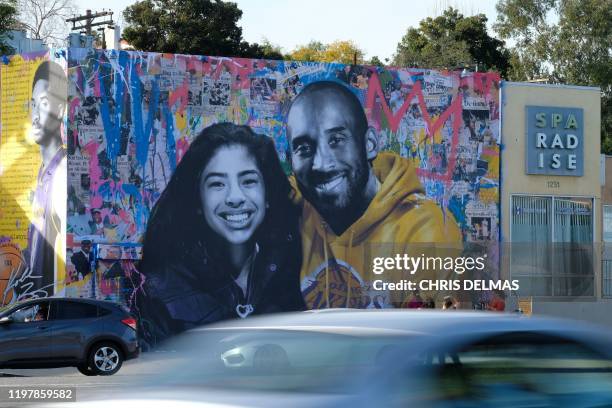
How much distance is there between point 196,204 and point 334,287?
14.1 feet

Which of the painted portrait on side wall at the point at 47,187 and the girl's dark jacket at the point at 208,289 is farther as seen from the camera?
the girl's dark jacket at the point at 208,289

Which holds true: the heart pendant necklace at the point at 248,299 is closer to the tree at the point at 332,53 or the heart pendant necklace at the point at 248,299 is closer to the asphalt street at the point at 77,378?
the asphalt street at the point at 77,378

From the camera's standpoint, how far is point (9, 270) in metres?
27.7

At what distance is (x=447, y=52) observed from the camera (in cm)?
6550

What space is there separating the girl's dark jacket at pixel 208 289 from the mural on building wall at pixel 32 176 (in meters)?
2.37

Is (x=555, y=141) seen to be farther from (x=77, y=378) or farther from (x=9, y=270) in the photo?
(x=77, y=378)

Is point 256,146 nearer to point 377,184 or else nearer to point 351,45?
point 377,184

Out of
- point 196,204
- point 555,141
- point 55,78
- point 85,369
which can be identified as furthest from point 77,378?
point 555,141

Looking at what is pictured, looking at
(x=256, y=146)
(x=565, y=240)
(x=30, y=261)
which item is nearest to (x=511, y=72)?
(x=565, y=240)

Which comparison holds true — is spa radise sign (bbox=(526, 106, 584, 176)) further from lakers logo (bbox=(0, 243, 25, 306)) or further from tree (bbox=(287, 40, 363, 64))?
tree (bbox=(287, 40, 363, 64))

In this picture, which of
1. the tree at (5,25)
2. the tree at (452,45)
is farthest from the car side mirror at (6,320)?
the tree at (452,45)

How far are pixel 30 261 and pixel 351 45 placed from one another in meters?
58.2

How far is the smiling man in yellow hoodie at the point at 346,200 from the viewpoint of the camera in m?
28.6

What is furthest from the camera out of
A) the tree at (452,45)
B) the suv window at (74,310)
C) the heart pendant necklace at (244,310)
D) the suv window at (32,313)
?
the tree at (452,45)
